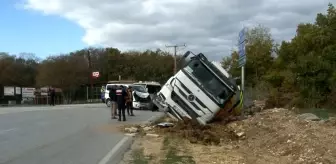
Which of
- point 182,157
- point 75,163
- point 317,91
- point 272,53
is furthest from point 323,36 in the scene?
point 272,53

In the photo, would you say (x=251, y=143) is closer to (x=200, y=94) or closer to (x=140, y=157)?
(x=140, y=157)

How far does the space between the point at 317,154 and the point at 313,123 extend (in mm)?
4788

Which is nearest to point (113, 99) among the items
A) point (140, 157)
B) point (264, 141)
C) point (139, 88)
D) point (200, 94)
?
point (200, 94)

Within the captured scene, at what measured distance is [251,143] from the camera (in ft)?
42.9

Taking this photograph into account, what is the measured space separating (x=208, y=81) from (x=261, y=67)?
3818 cm

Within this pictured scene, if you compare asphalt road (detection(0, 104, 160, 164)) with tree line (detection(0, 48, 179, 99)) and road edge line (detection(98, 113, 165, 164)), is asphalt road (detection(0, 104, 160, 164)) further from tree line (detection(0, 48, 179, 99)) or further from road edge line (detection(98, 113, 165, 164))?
tree line (detection(0, 48, 179, 99))

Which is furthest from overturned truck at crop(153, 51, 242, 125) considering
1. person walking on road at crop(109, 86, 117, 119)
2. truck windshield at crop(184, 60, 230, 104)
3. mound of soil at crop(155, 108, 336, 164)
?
person walking on road at crop(109, 86, 117, 119)

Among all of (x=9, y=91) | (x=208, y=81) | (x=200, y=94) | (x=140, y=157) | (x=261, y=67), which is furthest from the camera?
(x=9, y=91)

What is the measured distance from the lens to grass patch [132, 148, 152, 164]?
405 inches

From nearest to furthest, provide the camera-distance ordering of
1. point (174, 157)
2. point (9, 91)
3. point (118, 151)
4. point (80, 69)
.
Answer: point (174, 157) → point (118, 151) → point (9, 91) → point (80, 69)

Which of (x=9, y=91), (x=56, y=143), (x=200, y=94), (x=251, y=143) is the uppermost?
(x=9, y=91)

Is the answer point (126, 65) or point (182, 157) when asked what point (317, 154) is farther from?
point (126, 65)

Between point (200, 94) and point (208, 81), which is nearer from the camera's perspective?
point (200, 94)

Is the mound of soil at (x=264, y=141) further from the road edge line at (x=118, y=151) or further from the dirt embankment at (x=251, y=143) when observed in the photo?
the road edge line at (x=118, y=151)
